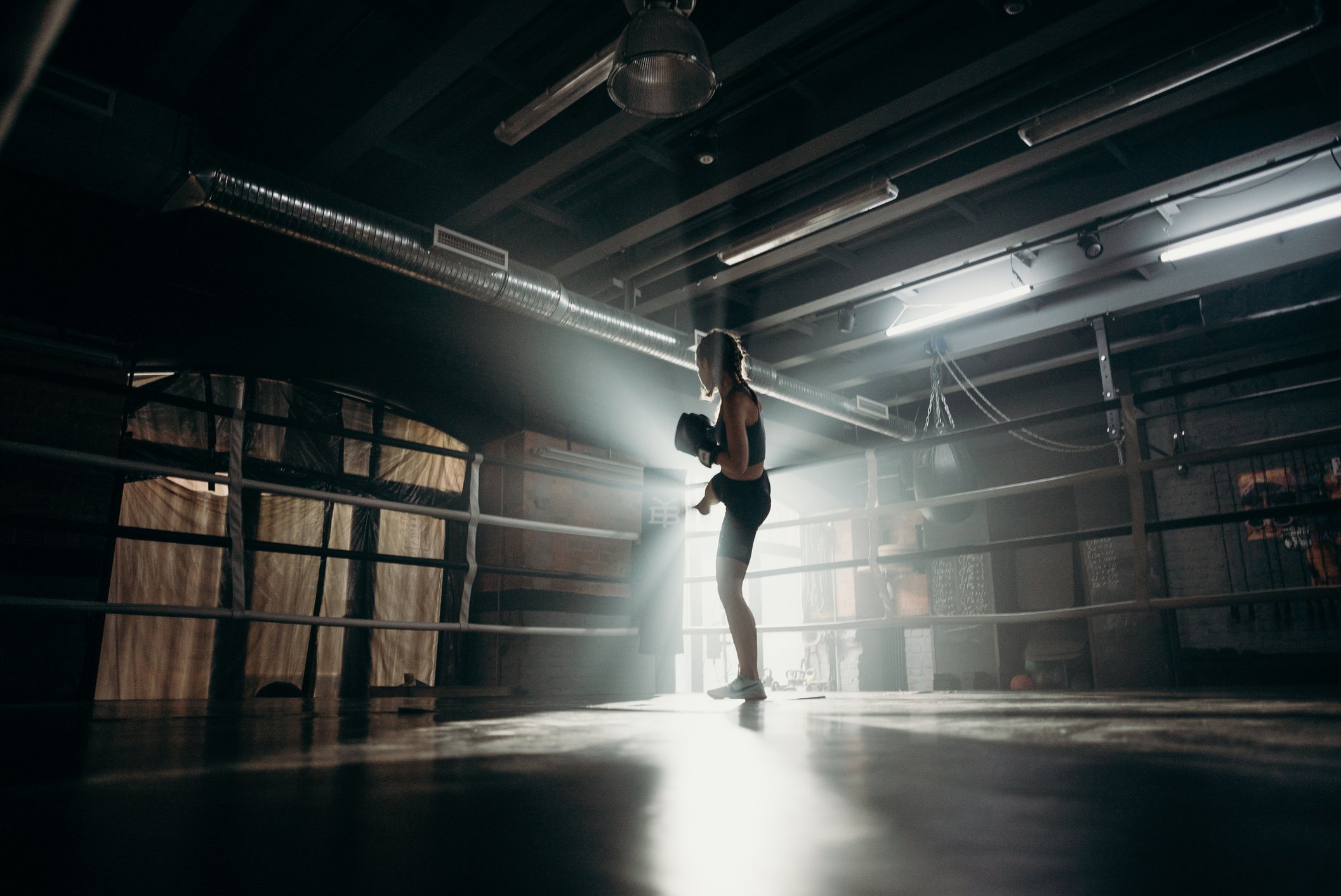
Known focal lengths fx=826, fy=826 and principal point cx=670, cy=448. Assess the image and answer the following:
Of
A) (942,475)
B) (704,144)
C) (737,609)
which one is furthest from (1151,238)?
(737,609)

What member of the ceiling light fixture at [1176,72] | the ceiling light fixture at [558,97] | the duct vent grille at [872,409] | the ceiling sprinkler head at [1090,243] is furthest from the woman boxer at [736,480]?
the duct vent grille at [872,409]

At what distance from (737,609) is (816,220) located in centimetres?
277

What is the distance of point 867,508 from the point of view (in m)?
3.85

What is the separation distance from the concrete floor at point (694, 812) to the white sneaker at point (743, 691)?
1.45 meters

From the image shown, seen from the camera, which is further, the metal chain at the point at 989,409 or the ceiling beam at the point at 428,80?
the metal chain at the point at 989,409

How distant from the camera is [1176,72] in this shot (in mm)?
3670

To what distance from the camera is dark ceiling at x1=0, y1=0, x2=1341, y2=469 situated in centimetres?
371

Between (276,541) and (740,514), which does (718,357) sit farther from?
(276,541)

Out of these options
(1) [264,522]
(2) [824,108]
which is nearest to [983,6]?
(2) [824,108]

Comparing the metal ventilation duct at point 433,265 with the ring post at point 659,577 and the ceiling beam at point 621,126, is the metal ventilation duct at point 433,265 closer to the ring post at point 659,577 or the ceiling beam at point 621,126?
the ceiling beam at point 621,126

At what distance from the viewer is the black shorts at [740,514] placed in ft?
9.51

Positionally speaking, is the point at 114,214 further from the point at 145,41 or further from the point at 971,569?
the point at 971,569

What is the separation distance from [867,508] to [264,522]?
428 centimetres

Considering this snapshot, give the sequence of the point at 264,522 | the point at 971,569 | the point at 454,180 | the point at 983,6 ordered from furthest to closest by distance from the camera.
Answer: the point at 971,569
the point at 264,522
the point at 454,180
the point at 983,6
